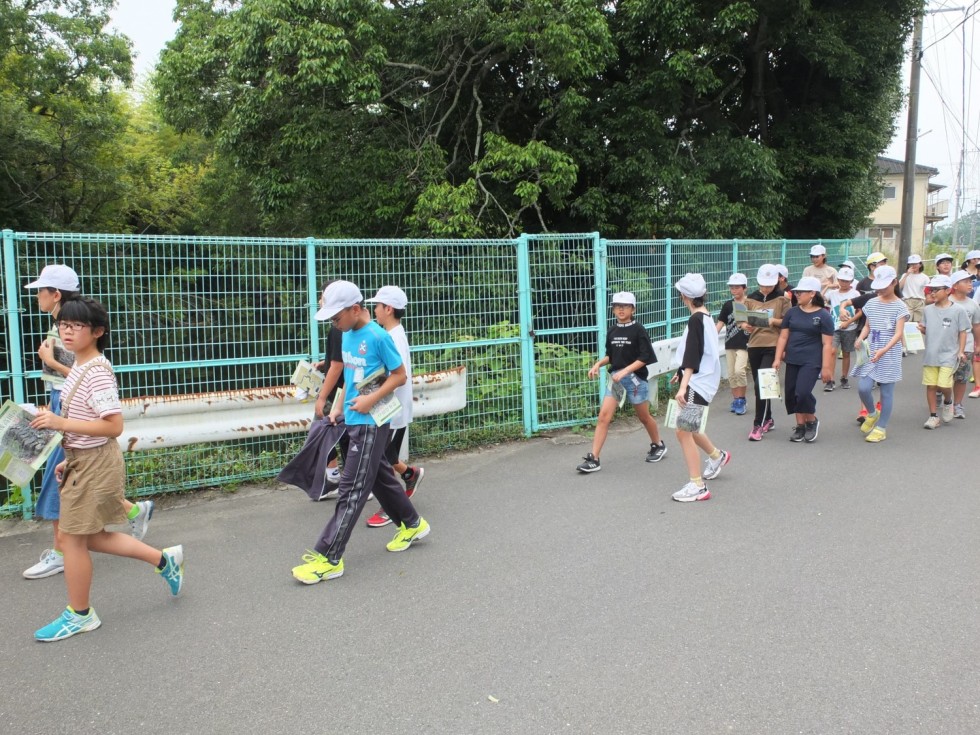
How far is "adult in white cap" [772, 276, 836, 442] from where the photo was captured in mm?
7738

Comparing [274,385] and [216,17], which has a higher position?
[216,17]

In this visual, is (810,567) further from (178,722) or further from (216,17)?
(216,17)

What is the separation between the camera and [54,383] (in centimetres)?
465

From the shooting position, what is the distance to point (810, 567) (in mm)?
4523

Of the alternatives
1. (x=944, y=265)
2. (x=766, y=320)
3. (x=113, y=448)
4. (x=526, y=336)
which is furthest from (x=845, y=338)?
(x=113, y=448)

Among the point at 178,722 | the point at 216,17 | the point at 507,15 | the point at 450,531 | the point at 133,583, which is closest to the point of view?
the point at 178,722

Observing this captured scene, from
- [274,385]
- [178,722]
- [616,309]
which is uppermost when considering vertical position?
[616,309]

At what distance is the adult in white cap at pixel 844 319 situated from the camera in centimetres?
975

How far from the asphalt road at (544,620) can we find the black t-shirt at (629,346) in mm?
1045

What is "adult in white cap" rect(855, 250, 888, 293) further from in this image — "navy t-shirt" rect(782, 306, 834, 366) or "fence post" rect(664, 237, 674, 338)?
"navy t-shirt" rect(782, 306, 834, 366)

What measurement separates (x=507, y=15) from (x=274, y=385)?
31.6 feet

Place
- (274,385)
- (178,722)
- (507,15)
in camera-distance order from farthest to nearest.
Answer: (507,15)
(274,385)
(178,722)

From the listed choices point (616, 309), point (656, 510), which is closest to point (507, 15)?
point (616, 309)

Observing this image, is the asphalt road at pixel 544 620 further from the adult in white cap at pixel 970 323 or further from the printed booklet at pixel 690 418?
the adult in white cap at pixel 970 323
